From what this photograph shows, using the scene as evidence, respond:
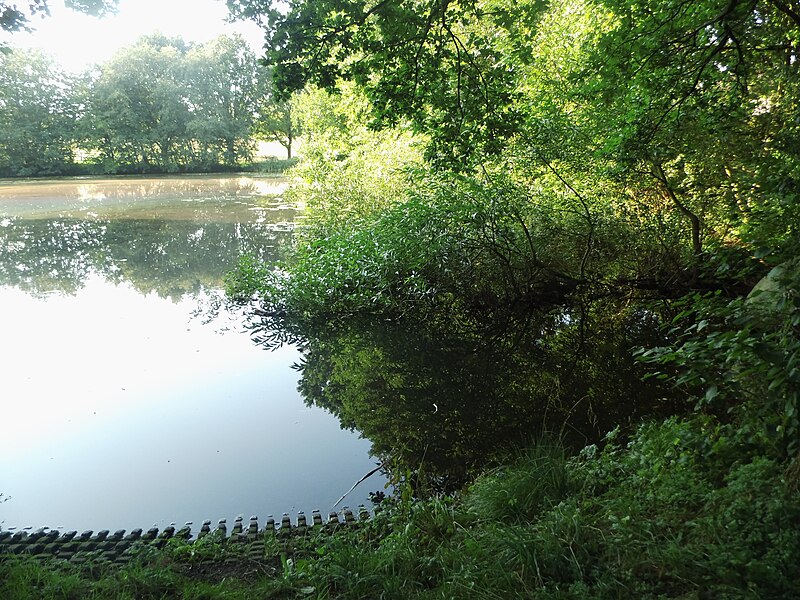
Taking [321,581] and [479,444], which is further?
[479,444]

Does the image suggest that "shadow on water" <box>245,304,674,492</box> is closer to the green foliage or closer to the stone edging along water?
the stone edging along water

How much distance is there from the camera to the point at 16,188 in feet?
104

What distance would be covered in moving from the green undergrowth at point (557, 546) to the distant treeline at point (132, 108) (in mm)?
33996

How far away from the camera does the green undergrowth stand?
252cm

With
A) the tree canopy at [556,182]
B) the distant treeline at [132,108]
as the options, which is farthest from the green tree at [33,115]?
the tree canopy at [556,182]

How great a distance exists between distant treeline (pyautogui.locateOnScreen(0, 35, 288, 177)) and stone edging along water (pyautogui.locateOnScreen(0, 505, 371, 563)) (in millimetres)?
33367

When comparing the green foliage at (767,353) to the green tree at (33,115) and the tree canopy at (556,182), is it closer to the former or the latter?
the tree canopy at (556,182)

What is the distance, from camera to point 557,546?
294 cm

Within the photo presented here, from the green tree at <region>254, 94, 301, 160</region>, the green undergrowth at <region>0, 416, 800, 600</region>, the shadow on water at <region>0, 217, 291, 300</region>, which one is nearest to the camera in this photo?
the green undergrowth at <region>0, 416, 800, 600</region>

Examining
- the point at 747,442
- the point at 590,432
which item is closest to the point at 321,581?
the point at 747,442

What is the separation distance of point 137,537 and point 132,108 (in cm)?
3947

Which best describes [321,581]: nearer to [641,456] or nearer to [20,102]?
[641,456]

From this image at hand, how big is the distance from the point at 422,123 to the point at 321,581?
12.7 feet

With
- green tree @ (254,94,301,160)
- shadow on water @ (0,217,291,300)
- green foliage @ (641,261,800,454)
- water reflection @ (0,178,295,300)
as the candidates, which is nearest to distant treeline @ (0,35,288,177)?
green tree @ (254,94,301,160)
